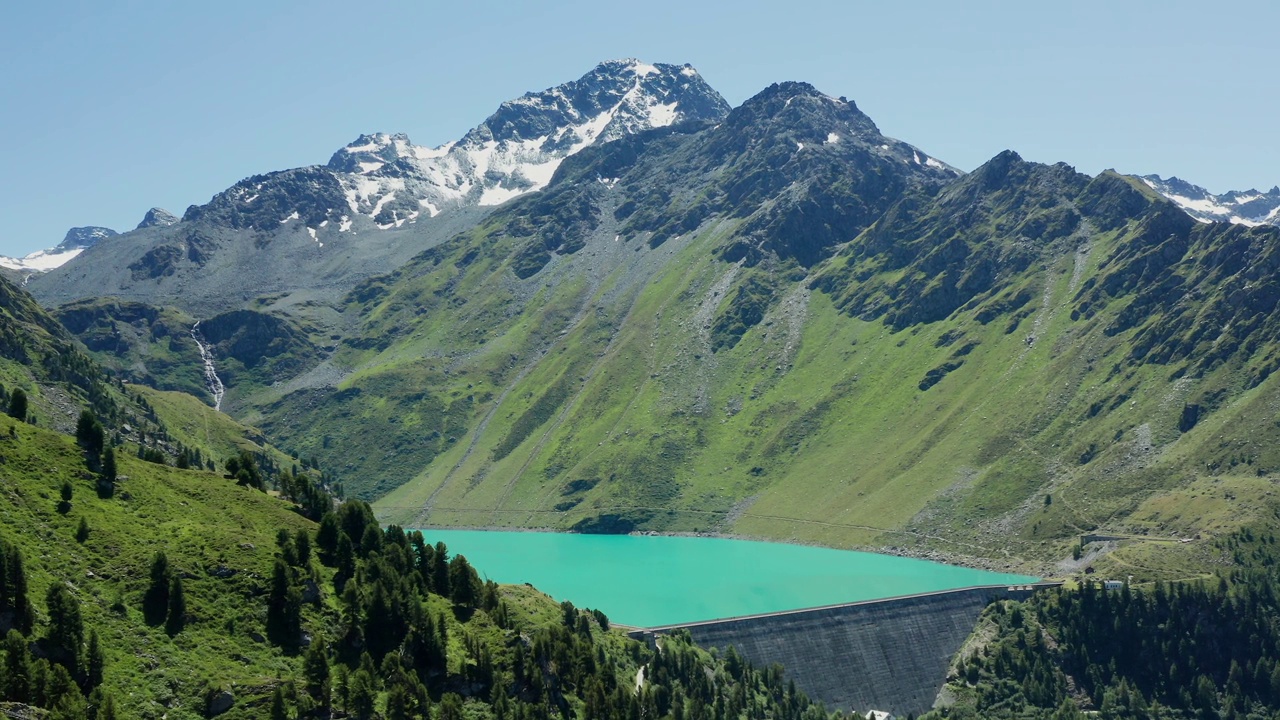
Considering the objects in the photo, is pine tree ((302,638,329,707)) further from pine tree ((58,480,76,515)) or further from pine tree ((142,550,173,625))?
pine tree ((58,480,76,515))

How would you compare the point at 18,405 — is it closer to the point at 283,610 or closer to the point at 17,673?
the point at 283,610

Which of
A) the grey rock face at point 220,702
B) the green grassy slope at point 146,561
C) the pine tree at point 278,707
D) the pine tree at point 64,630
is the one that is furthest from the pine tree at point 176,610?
the pine tree at point 278,707

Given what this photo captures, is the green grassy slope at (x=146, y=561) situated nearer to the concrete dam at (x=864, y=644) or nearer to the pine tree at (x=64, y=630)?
the pine tree at (x=64, y=630)

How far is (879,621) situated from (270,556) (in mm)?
104540

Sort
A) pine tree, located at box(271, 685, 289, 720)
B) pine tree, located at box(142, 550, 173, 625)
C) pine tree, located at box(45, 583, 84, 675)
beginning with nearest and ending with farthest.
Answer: pine tree, located at box(45, 583, 84, 675) → pine tree, located at box(271, 685, 289, 720) → pine tree, located at box(142, 550, 173, 625)

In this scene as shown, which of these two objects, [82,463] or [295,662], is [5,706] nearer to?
[295,662]

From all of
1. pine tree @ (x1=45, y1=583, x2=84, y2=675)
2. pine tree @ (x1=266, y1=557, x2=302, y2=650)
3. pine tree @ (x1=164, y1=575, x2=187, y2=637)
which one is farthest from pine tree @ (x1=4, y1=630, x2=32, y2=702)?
pine tree @ (x1=266, y1=557, x2=302, y2=650)

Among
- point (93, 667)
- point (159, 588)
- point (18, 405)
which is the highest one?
point (18, 405)

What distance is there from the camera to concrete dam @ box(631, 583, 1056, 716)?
163 metres

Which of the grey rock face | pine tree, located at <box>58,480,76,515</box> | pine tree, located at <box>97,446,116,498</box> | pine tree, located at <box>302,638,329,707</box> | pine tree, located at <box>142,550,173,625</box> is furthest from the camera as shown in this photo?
pine tree, located at <box>97,446,116,498</box>

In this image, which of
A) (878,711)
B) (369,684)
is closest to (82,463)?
(369,684)

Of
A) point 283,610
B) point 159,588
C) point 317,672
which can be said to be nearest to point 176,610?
point 159,588

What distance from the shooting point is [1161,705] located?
→ 546 feet

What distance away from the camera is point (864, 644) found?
172 metres
